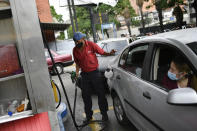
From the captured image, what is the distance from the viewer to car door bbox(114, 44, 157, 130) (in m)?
3.10

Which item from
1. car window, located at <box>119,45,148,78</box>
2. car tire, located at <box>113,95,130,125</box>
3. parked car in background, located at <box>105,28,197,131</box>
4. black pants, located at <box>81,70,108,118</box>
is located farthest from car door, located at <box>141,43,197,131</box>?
black pants, located at <box>81,70,108,118</box>

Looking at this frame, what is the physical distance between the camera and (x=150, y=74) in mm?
2885

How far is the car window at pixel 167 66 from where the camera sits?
2.36 meters

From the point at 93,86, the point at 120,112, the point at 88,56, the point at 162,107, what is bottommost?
the point at 120,112

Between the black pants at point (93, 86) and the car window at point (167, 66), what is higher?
the car window at point (167, 66)

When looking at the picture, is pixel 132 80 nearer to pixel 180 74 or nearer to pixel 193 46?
pixel 180 74

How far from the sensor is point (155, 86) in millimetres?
2652

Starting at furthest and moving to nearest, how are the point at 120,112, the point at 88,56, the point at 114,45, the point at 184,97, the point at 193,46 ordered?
the point at 114,45 < the point at 88,56 < the point at 120,112 < the point at 193,46 < the point at 184,97

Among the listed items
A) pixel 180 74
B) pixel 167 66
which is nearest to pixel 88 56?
pixel 167 66

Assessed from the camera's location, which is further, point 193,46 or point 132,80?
point 132,80

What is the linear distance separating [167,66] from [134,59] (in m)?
0.82

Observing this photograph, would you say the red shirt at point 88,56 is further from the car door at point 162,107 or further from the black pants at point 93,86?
the car door at point 162,107

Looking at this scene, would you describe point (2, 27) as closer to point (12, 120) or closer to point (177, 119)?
point (12, 120)

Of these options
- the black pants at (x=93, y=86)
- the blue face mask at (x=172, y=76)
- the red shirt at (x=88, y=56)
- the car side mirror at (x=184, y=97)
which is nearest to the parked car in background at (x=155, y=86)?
the car side mirror at (x=184, y=97)
